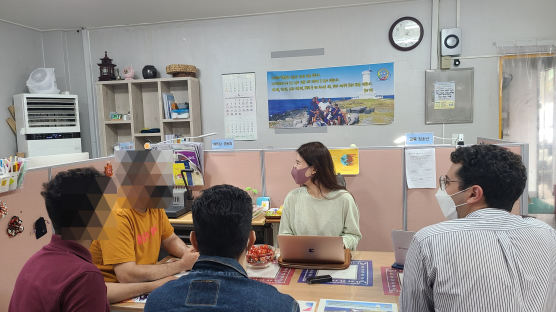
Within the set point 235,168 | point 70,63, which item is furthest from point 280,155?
point 70,63

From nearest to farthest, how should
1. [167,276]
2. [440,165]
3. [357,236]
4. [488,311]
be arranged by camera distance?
[488,311], [167,276], [357,236], [440,165]

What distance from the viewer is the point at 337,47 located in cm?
432

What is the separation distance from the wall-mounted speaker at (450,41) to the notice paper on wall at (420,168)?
176cm

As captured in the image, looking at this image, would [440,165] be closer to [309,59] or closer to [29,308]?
[309,59]

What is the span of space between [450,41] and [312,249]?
3161 mm

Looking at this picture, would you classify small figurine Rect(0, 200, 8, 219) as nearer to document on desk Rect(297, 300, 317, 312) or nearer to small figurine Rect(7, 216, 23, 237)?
small figurine Rect(7, 216, 23, 237)

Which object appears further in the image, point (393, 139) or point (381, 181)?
point (393, 139)

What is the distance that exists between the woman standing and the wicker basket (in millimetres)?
2486

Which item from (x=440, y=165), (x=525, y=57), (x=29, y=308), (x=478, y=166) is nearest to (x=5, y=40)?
(x=29, y=308)

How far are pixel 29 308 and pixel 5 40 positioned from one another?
4445 millimetres

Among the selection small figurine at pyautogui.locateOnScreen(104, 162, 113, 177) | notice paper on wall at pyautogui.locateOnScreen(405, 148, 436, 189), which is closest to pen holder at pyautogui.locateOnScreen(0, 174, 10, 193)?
small figurine at pyautogui.locateOnScreen(104, 162, 113, 177)

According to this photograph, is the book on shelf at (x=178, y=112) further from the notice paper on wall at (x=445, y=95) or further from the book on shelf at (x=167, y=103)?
the notice paper on wall at (x=445, y=95)

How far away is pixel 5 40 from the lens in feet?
14.4

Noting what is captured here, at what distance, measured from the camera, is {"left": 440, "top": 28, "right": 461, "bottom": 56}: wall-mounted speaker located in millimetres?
3959
